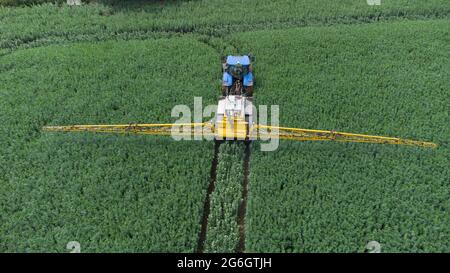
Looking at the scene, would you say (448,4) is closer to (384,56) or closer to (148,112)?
(384,56)

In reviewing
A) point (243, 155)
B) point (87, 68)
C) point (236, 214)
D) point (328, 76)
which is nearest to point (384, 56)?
point (328, 76)

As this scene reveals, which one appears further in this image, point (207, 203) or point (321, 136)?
point (321, 136)

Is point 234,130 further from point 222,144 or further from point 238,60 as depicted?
point 238,60

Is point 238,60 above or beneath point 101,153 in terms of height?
above

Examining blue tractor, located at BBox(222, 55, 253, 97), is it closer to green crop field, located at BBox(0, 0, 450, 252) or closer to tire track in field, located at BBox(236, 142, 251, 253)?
green crop field, located at BBox(0, 0, 450, 252)

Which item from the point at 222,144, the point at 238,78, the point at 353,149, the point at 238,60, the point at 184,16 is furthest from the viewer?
the point at 184,16

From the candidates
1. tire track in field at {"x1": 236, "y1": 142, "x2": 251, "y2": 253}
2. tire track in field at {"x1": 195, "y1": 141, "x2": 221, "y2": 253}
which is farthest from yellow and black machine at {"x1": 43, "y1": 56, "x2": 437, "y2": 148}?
tire track in field at {"x1": 195, "y1": 141, "x2": 221, "y2": 253}

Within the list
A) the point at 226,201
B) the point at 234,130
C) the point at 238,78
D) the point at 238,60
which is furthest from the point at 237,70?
the point at 226,201
